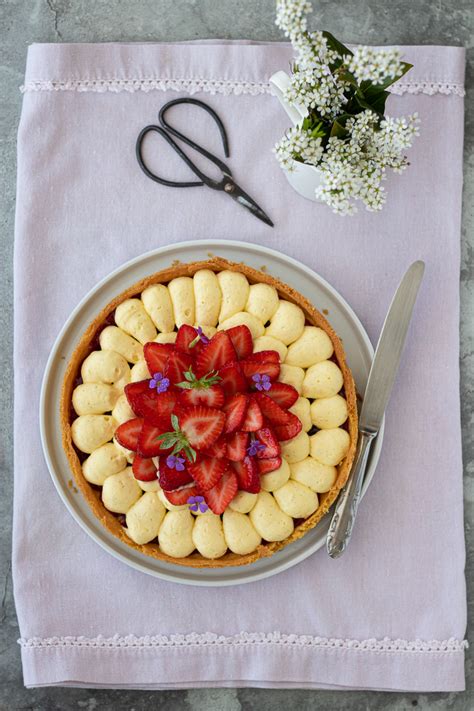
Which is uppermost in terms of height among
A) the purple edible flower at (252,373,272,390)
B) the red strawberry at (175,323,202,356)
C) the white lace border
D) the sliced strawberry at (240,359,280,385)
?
the white lace border

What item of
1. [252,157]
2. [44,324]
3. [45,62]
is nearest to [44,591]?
[44,324]

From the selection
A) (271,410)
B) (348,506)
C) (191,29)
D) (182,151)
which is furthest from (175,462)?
(191,29)

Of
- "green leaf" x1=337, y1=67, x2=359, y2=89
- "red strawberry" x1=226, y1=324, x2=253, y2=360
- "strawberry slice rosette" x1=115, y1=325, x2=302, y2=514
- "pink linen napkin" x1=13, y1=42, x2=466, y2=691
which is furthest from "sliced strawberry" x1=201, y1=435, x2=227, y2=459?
"green leaf" x1=337, y1=67, x2=359, y2=89

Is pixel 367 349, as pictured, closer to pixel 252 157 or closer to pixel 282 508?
pixel 282 508

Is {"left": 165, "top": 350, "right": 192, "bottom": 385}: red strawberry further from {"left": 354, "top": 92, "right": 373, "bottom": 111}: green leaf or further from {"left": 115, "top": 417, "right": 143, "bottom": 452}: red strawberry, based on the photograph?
{"left": 354, "top": 92, "right": 373, "bottom": 111}: green leaf

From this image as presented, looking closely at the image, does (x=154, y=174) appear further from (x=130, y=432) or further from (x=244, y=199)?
(x=130, y=432)

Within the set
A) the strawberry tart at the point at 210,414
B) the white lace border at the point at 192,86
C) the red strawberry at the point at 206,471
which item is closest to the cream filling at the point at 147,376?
the strawberry tart at the point at 210,414
